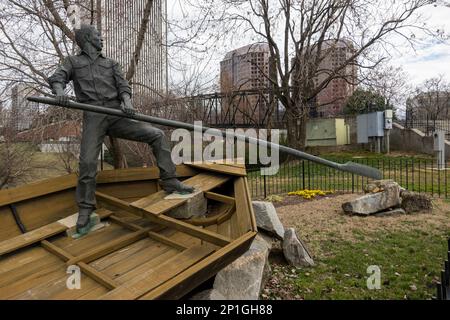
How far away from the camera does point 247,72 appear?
20172 millimetres

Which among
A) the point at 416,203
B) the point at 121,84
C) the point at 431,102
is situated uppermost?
the point at 431,102

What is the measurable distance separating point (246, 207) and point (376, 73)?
49.5 ft

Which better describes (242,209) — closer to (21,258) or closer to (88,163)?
(88,163)

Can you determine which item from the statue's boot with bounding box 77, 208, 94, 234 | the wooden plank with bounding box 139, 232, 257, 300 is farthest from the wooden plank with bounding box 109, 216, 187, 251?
the wooden plank with bounding box 139, 232, 257, 300

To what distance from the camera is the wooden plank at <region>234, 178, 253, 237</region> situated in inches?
113

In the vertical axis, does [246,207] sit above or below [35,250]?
A: above

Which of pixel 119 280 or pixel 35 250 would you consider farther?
pixel 35 250

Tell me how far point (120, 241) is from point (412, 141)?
2117 cm

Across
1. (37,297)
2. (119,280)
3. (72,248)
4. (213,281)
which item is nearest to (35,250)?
(72,248)

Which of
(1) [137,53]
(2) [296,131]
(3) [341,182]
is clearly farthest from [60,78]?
(2) [296,131]

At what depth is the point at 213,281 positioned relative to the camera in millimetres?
3523

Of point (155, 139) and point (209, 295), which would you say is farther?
point (155, 139)

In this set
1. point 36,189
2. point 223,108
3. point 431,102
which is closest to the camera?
point 36,189
